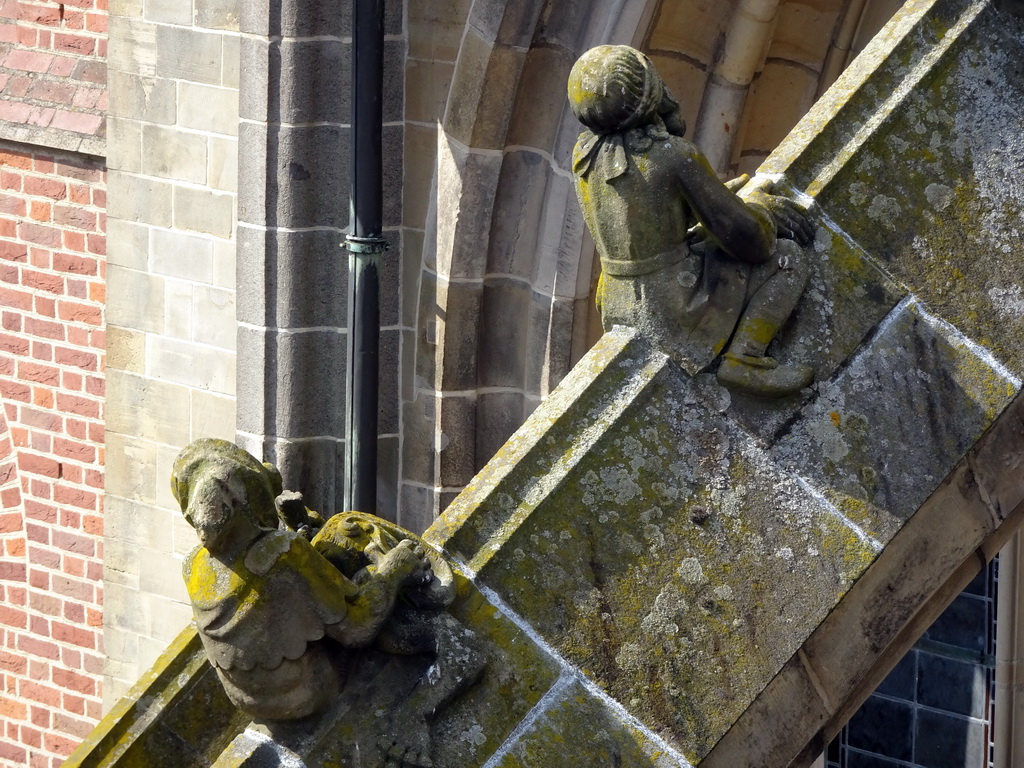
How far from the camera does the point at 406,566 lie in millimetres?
2812

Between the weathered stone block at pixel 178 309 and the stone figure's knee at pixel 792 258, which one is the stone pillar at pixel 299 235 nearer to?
Answer: the weathered stone block at pixel 178 309

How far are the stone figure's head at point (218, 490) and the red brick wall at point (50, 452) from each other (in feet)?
13.1

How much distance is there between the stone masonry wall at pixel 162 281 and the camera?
5.80 meters

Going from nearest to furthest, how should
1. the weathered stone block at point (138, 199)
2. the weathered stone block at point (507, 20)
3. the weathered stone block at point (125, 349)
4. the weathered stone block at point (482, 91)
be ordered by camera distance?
the weathered stone block at point (507, 20) → the weathered stone block at point (482, 91) → the weathered stone block at point (138, 199) → the weathered stone block at point (125, 349)

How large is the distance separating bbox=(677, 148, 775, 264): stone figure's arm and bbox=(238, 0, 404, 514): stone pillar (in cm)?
284

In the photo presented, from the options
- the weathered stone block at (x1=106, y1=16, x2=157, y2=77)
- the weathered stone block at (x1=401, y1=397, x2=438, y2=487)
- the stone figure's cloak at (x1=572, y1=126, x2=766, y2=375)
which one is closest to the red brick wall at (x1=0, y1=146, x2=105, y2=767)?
the weathered stone block at (x1=106, y1=16, x2=157, y2=77)

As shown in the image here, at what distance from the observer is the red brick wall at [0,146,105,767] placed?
6.62m

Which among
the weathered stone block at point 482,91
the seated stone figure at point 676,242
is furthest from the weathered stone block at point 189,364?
the seated stone figure at point 676,242

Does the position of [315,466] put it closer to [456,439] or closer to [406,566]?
[456,439]

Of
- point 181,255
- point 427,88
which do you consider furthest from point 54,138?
Answer: point 427,88

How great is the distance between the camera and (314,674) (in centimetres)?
273

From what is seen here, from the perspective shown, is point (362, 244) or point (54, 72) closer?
point (362, 244)

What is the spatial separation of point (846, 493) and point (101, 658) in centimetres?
Answer: 488

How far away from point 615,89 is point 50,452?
4.77 metres
